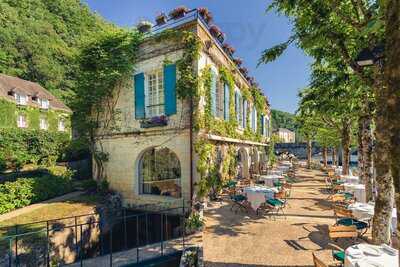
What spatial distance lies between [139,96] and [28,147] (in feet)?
47.3

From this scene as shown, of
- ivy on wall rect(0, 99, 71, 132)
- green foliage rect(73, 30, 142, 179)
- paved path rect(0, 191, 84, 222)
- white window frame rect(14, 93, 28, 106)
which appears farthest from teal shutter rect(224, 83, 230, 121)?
white window frame rect(14, 93, 28, 106)

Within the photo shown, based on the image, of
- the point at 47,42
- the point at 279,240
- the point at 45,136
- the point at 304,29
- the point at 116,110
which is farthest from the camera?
the point at 47,42

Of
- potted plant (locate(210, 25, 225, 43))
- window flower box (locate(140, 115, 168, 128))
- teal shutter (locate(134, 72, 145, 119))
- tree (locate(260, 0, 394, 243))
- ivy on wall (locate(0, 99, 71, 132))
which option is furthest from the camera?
ivy on wall (locate(0, 99, 71, 132))

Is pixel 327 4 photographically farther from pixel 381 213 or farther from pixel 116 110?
pixel 116 110

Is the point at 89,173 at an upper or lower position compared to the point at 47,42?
lower

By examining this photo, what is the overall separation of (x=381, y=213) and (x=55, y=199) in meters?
13.4

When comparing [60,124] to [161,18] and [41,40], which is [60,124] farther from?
[41,40]

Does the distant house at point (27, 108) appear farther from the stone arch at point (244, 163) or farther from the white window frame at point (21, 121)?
the stone arch at point (244, 163)

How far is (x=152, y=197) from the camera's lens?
39.0ft

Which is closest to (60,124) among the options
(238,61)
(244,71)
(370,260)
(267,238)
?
(244,71)

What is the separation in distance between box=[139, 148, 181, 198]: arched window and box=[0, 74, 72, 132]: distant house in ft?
49.2

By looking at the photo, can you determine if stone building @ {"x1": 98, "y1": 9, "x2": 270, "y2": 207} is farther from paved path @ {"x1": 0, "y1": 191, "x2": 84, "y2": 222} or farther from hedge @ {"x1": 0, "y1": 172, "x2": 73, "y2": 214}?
hedge @ {"x1": 0, "y1": 172, "x2": 73, "y2": 214}

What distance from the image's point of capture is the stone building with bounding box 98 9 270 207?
416 inches

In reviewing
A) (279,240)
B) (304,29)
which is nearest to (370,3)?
(304,29)
